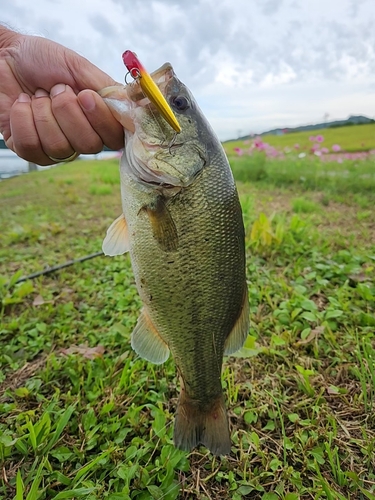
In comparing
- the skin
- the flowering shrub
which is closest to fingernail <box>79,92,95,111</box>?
the skin

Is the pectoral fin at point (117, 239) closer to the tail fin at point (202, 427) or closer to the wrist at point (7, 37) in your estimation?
the tail fin at point (202, 427)

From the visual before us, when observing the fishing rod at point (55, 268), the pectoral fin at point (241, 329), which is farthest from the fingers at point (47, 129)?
the fishing rod at point (55, 268)

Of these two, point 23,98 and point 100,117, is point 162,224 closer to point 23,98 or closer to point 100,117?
point 100,117

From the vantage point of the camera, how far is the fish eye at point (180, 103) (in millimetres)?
1380

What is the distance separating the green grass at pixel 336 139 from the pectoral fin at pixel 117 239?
23.0 feet

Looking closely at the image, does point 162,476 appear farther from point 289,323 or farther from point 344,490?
point 289,323

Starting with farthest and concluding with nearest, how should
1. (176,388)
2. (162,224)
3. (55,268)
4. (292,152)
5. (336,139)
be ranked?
(336,139) < (292,152) < (55,268) < (176,388) < (162,224)

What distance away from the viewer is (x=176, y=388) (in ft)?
6.40

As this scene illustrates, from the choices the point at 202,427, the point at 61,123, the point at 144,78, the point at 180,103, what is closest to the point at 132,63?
the point at 144,78

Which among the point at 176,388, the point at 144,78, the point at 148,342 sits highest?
the point at 144,78

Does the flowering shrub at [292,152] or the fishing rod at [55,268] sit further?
the flowering shrub at [292,152]

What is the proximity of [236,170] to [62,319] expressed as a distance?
6.60 m

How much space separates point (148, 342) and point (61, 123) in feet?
3.08

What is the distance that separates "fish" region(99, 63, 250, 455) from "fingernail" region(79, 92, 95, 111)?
0.06 metres
